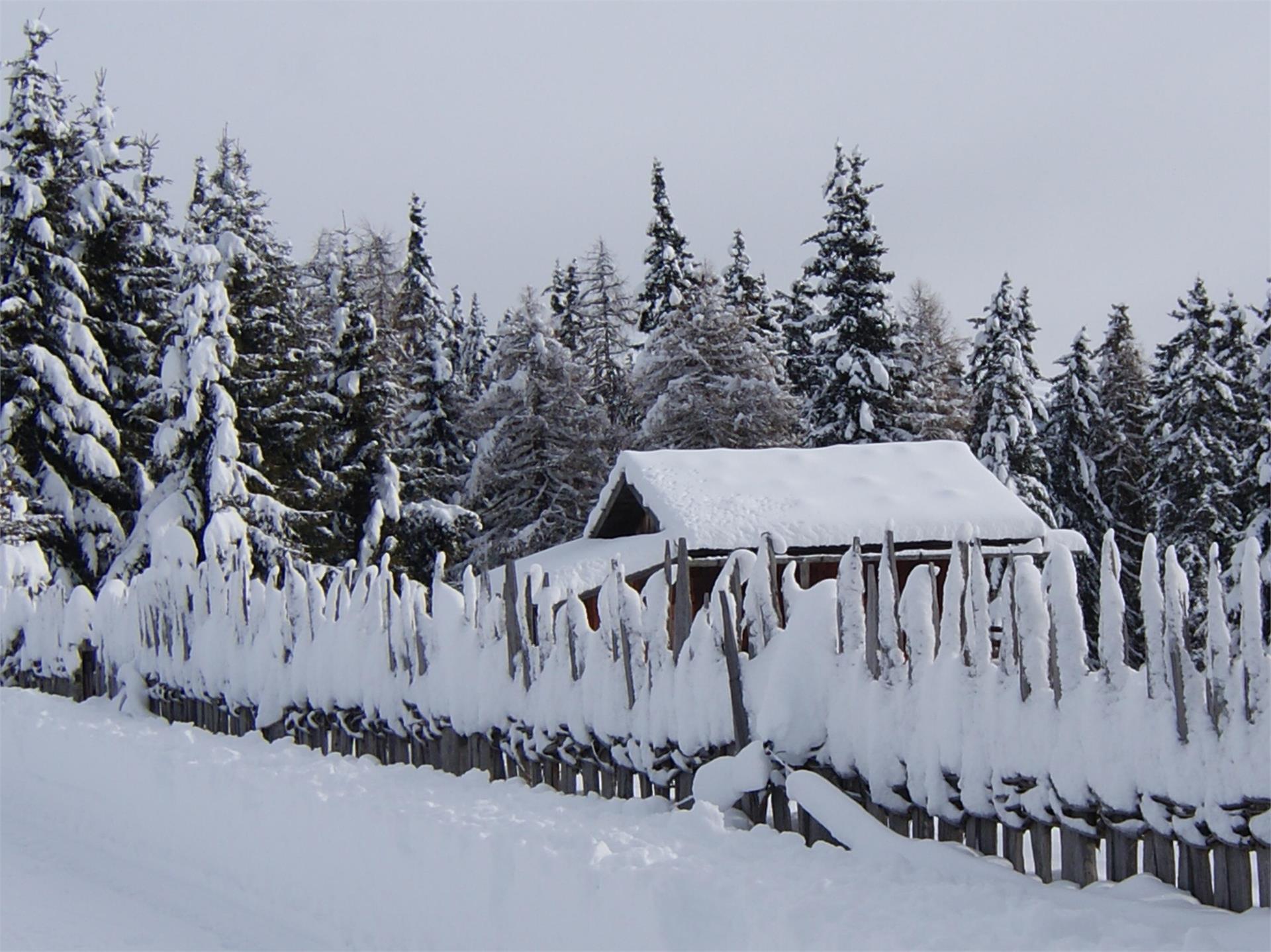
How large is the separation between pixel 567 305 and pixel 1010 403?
68.6 feet

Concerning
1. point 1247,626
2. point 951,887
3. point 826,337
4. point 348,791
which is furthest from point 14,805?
point 826,337

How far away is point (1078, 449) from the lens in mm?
37719

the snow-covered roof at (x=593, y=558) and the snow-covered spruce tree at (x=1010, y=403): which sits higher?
the snow-covered spruce tree at (x=1010, y=403)

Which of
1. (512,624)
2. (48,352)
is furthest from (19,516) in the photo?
(512,624)

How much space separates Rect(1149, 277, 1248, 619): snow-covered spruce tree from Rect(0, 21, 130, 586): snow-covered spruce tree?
28.5 m

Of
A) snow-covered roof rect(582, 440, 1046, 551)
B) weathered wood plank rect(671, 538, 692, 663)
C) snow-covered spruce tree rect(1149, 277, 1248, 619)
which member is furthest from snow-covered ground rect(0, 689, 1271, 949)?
snow-covered spruce tree rect(1149, 277, 1248, 619)

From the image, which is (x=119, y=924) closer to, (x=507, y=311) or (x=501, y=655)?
(x=501, y=655)

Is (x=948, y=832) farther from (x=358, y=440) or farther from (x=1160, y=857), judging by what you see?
(x=358, y=440)

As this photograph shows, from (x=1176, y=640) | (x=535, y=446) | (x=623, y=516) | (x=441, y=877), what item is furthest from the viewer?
(x=535, y=446)

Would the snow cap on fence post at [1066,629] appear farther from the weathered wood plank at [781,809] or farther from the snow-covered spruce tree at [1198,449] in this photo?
the snow-covered spruce tree at [1198,449]

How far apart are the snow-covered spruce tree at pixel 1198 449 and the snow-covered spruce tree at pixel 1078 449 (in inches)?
127

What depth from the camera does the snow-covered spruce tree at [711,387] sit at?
32688mm

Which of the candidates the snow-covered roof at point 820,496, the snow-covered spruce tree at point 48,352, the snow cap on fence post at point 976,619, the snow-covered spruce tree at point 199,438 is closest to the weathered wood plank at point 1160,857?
the snow cap on fence post at point 976,619

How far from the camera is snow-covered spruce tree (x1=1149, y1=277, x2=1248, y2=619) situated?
104ft
